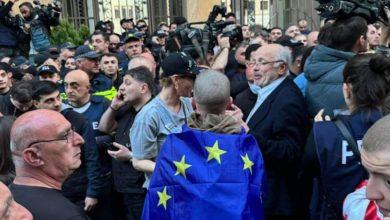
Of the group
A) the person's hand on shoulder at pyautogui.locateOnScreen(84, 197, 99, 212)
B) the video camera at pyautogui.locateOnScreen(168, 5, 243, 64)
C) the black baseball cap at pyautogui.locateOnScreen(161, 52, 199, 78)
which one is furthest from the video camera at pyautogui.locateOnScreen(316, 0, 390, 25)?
the person's hand on shoulder at pyautogui.locateOnScreen(84, 197, 99, 212)

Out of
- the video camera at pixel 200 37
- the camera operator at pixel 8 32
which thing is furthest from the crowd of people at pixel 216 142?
the camera operator at pixel 8 32

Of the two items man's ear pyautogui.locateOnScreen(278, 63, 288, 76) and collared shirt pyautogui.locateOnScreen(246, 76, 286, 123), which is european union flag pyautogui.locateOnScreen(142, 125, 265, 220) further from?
man's ear pyautogui.locateOnScreen(278, 63, 288, 76)

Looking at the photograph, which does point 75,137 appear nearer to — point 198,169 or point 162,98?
point 198,169

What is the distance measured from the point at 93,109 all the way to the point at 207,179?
2492 mm

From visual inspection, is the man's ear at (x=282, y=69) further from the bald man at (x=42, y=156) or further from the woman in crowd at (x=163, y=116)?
the bald man at (x=42, y=156)

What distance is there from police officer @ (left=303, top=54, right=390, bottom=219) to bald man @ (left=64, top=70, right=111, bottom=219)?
2.37 meters

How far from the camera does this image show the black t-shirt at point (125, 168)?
438 cm

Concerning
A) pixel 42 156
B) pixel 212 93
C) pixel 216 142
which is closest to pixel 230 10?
pixel 212 93

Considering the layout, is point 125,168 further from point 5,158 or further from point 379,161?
point 379,161

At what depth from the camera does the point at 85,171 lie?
4.61m

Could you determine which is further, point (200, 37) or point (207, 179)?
point (200, 37)

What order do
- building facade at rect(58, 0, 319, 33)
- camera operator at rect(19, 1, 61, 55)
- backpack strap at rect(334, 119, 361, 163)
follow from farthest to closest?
building facade at rect(58, 0, 319, 33), camera operator at rect(19, 1, 61, 55), backpack strap at rect(334, 119, 361, 163)

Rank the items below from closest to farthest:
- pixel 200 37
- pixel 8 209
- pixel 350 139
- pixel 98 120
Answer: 1. pixel 8 209
2. pixel 350 139
3. pixel 98 120
4. pixel 200 37

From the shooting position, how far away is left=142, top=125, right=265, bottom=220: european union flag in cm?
294
